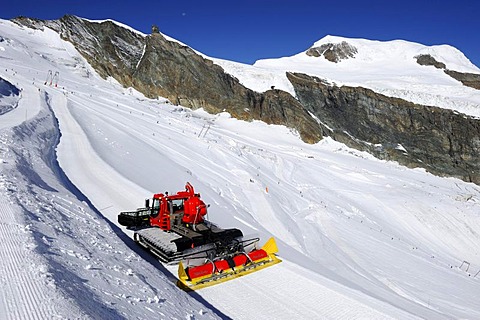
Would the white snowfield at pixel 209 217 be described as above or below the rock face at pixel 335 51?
below

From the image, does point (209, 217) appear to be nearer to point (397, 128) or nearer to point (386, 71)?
point (397, 128)

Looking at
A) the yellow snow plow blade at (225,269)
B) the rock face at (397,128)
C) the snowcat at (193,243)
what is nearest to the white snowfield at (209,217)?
the yellow snow plow blade at (225,269)

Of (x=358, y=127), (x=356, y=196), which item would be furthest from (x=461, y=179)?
(x=356, y=196)

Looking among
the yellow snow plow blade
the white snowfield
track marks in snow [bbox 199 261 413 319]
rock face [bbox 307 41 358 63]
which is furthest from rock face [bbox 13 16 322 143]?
track marks in snow [bbox 199 261 413 319]

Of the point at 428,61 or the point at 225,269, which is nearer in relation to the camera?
the point at 225,269

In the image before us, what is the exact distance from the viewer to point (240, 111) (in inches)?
1620

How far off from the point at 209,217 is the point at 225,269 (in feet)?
13.4

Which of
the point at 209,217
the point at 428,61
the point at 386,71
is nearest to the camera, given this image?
the point at 209,217

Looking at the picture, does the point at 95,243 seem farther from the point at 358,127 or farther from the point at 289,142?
the point at 358,127

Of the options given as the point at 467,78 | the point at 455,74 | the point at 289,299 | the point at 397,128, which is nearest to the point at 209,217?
the point at 289,299

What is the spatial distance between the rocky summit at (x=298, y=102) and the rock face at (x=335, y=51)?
69.0 feet

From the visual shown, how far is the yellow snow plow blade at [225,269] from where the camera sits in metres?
7.99

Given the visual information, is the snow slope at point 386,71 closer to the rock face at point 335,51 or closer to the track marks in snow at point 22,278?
the rock face at point 335,51

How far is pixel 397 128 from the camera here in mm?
44906
